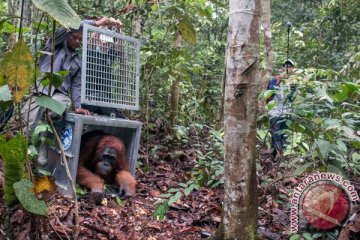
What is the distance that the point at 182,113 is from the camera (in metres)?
5.97

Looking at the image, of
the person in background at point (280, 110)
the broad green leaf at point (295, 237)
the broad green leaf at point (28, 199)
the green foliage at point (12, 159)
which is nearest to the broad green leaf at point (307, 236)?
the broad green leaf at point (295, 237)

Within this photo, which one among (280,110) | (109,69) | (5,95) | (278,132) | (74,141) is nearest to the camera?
(5,95)

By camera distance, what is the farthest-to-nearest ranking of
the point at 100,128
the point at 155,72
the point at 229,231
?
1. the point at 155,72
2. the point at 100,128
3. the point at 229,231

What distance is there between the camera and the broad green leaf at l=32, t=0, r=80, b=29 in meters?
1.82

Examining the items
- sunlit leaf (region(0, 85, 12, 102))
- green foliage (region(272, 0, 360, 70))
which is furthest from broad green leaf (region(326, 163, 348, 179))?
green foliage (region(272, 0, 360, 70))

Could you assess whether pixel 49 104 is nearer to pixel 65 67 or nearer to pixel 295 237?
pixel 295 237

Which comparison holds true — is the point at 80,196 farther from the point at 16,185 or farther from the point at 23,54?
the point at 23,54

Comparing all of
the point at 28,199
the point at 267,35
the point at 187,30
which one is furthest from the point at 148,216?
the point at 267,35

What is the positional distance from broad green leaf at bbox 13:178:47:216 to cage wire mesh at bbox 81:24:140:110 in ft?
5.05

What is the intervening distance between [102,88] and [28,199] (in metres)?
1.83

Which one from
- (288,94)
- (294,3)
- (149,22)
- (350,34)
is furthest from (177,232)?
(294,3)

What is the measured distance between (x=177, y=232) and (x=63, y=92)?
174 cm

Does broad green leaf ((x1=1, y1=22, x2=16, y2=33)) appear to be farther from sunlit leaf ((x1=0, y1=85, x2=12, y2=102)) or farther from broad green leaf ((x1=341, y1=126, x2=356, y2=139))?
broad green leaf ((x1=341, y1=126, x2=356, y2=139))

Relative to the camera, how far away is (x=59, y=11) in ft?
6.09
